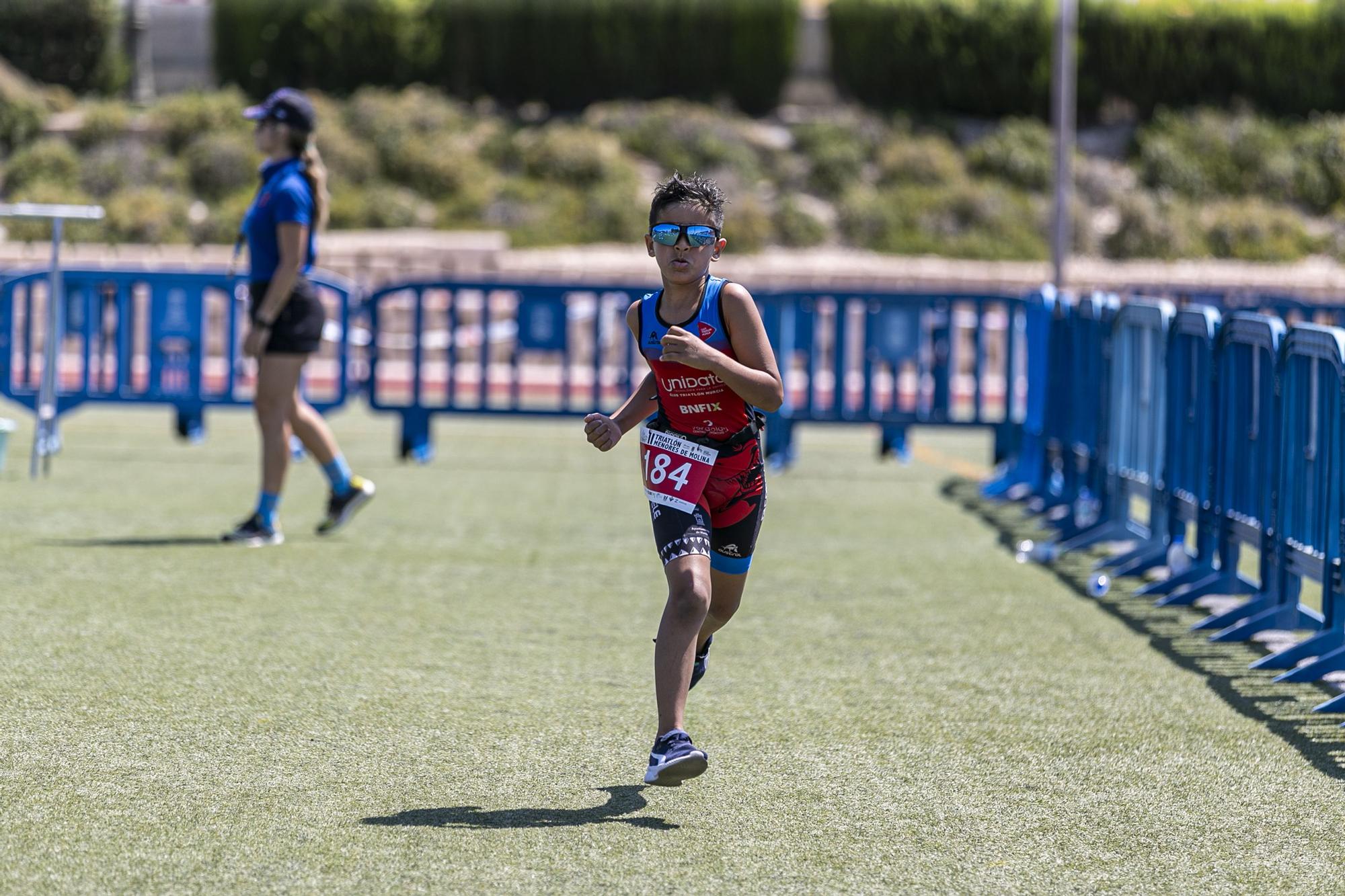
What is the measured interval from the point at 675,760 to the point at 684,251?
4.22ft

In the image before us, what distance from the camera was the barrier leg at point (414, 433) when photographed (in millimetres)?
14102

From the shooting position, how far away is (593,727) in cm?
587

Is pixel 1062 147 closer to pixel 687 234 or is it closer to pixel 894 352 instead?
pixel 894 352

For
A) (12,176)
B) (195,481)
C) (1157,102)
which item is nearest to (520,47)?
(12,176)

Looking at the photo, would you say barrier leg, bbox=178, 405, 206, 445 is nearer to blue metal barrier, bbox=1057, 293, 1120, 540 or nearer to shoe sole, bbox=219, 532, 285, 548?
shoe sole, bbox=219, 532, 285, 548

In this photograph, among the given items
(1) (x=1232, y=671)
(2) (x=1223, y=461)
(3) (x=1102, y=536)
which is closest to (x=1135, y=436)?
(3) (x=1102, y=536)

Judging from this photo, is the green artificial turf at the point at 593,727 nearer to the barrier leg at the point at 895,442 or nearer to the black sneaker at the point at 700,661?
the black sneaker at the point at 700,661

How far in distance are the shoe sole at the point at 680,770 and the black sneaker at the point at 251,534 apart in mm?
4954

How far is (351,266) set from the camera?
88.3 feet

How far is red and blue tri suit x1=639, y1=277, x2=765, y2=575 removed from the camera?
5207mm

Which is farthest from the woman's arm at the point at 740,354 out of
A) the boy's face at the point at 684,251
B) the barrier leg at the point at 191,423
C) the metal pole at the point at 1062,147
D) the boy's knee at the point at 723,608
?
the metal pole at the point at 1062,147

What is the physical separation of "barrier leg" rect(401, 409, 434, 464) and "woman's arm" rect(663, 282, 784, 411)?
29.4ft

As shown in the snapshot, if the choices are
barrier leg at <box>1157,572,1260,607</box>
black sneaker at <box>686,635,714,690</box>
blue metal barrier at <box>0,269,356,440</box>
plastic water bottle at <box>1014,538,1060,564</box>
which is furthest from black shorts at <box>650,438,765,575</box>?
blue metal barrier at <box>0,269,356,440</box>

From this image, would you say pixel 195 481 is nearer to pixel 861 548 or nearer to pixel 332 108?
pixel 861 548
